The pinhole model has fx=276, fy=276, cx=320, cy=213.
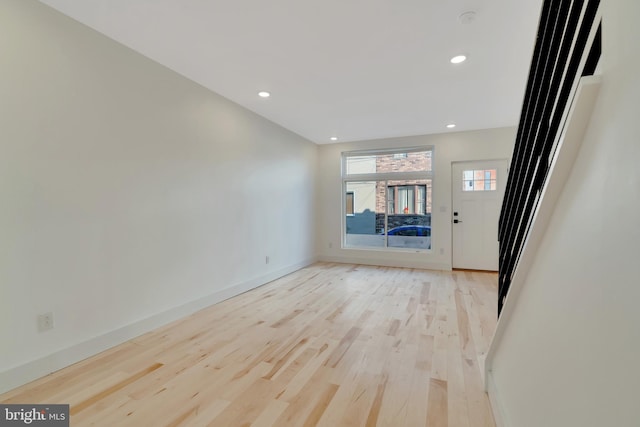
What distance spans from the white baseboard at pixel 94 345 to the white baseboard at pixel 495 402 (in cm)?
276

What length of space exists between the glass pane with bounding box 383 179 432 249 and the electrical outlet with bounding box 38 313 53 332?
5039 mm

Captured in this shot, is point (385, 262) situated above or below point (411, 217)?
below

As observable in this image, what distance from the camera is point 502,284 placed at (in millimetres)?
1756

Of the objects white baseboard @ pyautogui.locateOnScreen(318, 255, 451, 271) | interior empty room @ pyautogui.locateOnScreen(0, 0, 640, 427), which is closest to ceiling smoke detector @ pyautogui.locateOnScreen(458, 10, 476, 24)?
interior empty room @ pyautogui.locateOnScreen(0, 0, 640, 427)

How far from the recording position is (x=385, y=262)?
5539 mm

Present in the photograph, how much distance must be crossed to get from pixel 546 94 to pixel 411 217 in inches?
181

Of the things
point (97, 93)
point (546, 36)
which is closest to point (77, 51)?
point (97, 93)

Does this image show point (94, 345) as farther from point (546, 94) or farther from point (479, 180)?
point (479, 180)

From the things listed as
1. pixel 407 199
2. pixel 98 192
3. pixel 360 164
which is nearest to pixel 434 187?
pixel 407 199

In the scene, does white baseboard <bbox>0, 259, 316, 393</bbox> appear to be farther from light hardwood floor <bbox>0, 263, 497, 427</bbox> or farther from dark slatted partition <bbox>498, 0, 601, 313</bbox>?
dark slatted partition <bbox>498, 0, 601, 313</bbox>

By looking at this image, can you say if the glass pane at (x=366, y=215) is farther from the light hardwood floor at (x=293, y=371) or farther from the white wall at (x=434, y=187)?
the light hardwood floor at (x=293, y=371)

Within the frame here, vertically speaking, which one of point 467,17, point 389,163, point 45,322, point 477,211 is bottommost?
point 45,322

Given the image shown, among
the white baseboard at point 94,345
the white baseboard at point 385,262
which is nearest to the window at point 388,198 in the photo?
the white baseboard at point 385,262

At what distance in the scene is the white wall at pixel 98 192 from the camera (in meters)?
1.80
